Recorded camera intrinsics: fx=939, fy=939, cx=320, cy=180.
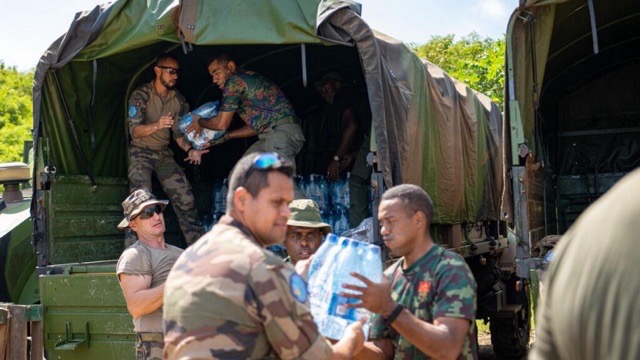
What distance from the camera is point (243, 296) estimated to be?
8.85 ft

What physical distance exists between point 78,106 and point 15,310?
7.48 feet

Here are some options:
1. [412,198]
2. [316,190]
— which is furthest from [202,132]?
[412,198]

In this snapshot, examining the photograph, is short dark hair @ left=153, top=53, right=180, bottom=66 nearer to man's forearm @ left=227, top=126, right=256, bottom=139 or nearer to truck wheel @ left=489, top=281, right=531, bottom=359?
man's forearm @ left=227, top=126, right=256, bottom=139

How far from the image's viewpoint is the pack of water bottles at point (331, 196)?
7668 mm

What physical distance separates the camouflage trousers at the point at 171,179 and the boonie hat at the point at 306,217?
7.52ft

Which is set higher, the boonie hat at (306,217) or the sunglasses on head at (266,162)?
the sunglasses on head at (266,162)

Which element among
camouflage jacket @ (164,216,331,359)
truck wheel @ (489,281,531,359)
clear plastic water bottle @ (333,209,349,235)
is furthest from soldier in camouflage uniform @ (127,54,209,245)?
camouflage jacket @ (164,216,331,359)

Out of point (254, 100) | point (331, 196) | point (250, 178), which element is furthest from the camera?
point (331, 196)

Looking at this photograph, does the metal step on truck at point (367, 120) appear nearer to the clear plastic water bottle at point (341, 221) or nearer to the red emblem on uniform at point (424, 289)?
the clear plastic water bottle at point (341, 221)

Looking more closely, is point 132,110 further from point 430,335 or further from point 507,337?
point 430,335

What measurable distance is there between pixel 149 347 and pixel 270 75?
13.0 ft

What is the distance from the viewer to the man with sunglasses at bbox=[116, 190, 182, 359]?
16.8ft

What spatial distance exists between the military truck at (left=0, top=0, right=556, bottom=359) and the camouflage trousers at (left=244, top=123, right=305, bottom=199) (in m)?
0.61

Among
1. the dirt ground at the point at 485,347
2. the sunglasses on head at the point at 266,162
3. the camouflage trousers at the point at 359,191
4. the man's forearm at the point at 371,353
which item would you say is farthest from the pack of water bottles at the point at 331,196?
the sunglasses on head at the point at 266,162
